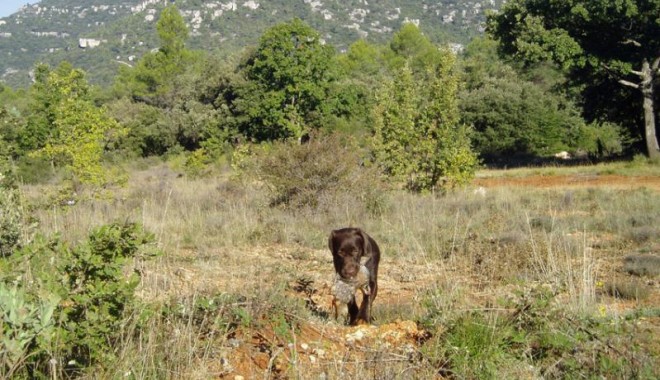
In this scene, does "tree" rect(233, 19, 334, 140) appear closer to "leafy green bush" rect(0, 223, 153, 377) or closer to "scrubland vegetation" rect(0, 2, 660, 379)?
"scrubland vegetation" rect(0, 2, 660, 379)

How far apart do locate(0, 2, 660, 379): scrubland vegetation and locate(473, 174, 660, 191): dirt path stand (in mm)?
191

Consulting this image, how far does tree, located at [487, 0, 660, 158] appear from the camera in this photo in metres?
20.9

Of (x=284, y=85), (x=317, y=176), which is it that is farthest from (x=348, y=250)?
(x=284, y=85)

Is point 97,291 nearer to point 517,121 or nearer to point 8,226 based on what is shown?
point 8,226

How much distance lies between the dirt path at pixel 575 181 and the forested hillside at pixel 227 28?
95127 mm

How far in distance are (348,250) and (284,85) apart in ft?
109

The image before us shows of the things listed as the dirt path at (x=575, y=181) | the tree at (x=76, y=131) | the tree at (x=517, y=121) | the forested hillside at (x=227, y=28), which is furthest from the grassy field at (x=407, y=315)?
the forested hillside at (x=227, y=28)

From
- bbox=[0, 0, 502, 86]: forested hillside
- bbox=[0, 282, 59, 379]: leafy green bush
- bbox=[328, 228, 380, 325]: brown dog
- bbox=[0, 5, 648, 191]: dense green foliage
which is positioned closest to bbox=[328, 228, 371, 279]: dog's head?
bbox=[328, 228, 380, 325]: brown dog

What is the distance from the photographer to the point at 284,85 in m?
37.5

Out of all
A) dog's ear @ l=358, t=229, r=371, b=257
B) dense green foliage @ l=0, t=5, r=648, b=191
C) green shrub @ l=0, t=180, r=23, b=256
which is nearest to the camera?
dog's ear @ l=358, t=229, r=371, b=257

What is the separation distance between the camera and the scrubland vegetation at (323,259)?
343 cm

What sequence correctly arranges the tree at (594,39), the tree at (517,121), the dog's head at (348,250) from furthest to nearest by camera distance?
the tree at (517,121) < the tree at (594,39) < the dog's head at (348,250)

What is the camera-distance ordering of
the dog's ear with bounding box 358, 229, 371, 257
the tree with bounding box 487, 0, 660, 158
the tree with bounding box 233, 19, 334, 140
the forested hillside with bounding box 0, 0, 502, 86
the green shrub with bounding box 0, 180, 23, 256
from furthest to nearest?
the forested hillside with bounding box 0, 0, 502, 86, the tree with bounding box 233, 19, 334, 140, the tree with bounding box 487, 0, 660, 158, the green shrub with bounding box 0, 180, 23, 256, the dog's ear with bounding box 358, 229, 371, 257

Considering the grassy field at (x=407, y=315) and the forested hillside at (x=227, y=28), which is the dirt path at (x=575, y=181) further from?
the forested hillside at (x=227, y=28)
